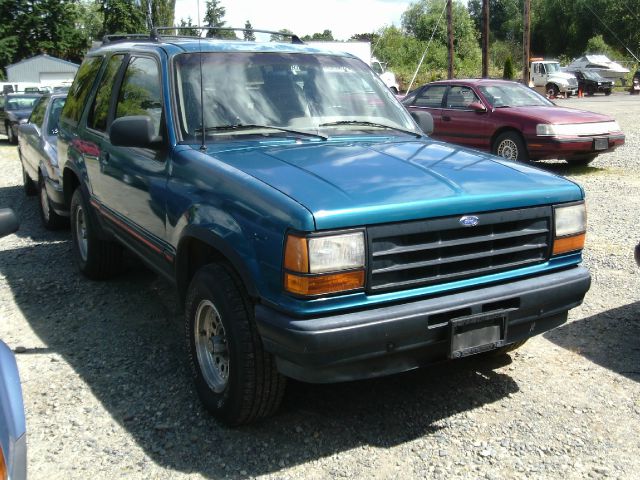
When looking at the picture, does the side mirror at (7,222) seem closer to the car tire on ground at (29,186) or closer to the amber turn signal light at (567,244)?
the amber turn signal light at (567,244)

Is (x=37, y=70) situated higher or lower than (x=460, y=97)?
higher

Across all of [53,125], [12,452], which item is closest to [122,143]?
[12,452]

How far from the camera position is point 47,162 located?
7.66m

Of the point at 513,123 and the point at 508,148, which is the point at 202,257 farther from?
the point at 508,148

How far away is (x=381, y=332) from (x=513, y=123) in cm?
921

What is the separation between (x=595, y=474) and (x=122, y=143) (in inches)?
118

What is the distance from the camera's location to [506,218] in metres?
3.39

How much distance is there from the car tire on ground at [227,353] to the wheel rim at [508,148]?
894 cm

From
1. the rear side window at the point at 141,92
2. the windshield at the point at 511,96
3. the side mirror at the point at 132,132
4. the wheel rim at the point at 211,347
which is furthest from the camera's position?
the windshield at the point at 511,96

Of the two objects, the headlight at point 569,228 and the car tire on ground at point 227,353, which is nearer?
the car tire on ground at point 227,353

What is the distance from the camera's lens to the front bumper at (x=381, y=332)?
117 inches

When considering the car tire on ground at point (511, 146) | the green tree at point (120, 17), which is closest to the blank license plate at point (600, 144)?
the car tire on ground at point (511, 146)

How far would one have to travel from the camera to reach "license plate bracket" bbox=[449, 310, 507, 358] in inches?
127

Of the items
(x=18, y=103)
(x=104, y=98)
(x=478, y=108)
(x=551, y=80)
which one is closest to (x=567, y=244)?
(x=104, y=98)
